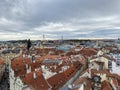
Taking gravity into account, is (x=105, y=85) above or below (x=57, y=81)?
above

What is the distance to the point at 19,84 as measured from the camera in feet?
175

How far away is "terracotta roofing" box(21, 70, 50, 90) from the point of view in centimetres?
5012

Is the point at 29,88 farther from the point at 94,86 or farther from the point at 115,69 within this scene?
the point at 115,69

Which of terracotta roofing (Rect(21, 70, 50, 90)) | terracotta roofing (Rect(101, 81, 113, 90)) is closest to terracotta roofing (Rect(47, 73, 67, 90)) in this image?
terracotta roofing (Rect(21, 70, 50, 90))

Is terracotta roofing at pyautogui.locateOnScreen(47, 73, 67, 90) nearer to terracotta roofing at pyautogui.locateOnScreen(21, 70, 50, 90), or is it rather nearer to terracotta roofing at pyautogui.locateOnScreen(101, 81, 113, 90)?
terracotta roofing at pyautogui.locateOnScreen(21, 70, 50, 90)

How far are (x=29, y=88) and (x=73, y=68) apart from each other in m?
20.4

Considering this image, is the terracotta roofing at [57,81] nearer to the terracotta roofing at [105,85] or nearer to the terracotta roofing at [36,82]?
the terracotta roofing at [36,82]

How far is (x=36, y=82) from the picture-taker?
5144 centimetres

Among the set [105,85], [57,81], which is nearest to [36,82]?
[57,81]

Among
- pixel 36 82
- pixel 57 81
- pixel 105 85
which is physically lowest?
pixel 57 81

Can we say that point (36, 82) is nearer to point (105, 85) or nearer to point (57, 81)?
point (57, 81)

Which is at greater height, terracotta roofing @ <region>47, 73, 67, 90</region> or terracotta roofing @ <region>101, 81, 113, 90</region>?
terracotta roofing @ <region>101, 81, 113, 90</region>

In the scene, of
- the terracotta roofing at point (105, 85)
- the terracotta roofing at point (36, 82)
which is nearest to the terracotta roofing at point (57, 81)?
the terracotta roofing at point (36, 82)

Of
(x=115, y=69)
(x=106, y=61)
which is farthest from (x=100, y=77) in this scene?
(x=106, y=61)
